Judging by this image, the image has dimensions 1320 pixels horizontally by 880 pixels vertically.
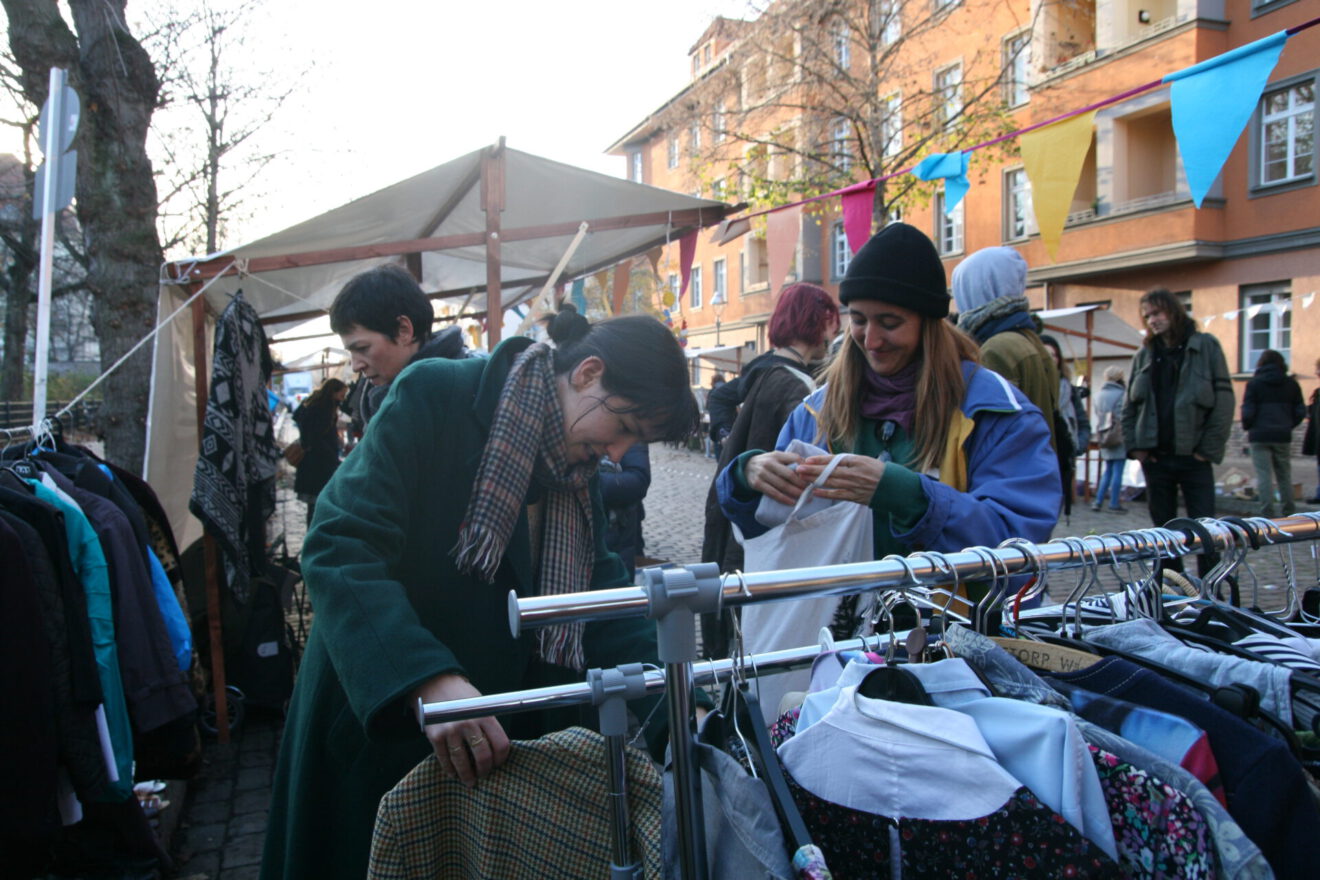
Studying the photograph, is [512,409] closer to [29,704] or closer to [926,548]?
[926,548]

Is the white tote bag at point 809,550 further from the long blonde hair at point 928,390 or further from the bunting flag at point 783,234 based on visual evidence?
the bunting flag at point 783,234

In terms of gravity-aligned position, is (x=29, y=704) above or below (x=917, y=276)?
below

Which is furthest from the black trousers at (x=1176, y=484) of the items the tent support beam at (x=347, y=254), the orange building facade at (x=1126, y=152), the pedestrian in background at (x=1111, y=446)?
the orange building facade at (x=1126, y=152)

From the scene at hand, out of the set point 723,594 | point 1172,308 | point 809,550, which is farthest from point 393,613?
point 1172,308

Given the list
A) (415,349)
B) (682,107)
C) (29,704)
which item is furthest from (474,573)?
(682,107)

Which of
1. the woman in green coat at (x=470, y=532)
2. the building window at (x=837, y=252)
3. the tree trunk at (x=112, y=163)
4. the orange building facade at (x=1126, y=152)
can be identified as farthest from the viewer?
the building window at (x=837, y=252)

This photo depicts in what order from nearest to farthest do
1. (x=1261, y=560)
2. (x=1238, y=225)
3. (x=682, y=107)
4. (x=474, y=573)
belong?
1. (x=474, y=573)
2. (x=1261, y=560)
3. (x=1238, y=225)
4. (x=682, y=107)

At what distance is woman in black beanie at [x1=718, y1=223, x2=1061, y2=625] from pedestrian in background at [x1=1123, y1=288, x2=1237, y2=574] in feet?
13.7

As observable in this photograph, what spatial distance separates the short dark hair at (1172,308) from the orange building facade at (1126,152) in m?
8.72

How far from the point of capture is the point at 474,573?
1.63m

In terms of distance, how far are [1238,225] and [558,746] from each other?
776 inches

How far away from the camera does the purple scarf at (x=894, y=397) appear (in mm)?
2072

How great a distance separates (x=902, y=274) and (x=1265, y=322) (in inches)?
731

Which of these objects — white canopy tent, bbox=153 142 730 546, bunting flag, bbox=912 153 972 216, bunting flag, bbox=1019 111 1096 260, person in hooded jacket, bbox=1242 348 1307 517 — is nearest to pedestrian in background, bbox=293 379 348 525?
white canopy tent, bbox=153 142 730 546
